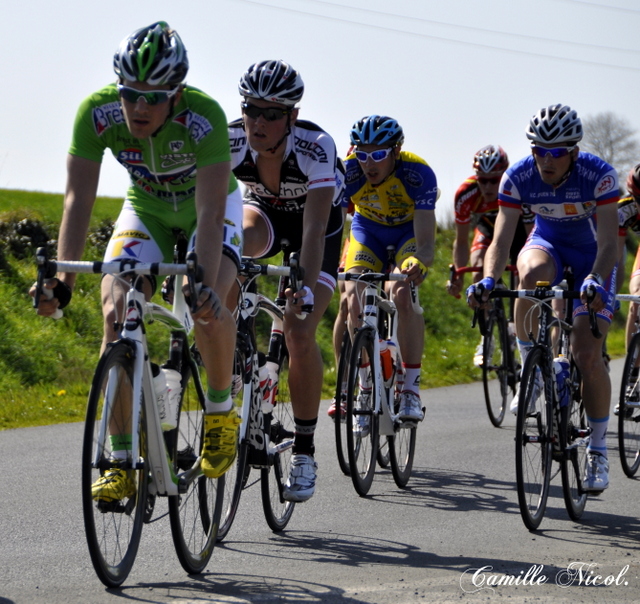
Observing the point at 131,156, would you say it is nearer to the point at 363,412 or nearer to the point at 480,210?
the point at 363,412

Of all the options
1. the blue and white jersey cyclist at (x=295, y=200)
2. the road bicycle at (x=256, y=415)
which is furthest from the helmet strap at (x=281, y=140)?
the road bicycle at (x=256, y=415)

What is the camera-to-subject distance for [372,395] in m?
6.98

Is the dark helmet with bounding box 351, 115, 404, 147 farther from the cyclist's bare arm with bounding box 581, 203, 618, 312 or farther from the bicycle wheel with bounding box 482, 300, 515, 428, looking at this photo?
the bicycle wheel with bounding box 482, 300, 515, 428

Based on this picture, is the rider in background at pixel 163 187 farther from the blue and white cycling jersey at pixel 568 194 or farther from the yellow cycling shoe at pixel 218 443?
the blue and white cycling jersey at pixel 568 194

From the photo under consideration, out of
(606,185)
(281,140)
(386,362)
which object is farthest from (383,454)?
(281,140)

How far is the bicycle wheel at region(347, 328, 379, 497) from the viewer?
22.4 ft

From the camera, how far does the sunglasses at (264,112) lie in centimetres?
579

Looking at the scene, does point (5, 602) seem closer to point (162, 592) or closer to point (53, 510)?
point (162, 592)

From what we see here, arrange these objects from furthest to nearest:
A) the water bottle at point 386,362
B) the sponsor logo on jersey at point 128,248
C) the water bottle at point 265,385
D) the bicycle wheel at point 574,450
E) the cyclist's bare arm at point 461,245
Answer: the cyclist's bare arm at point 461,245 < the water bottle at point 386,362 < the bicycle wheel at point 574,450 < the water bottle at point 265,385 < the sponsor logo on jersey at point 128,248

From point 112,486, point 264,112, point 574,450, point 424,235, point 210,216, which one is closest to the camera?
point 112,486

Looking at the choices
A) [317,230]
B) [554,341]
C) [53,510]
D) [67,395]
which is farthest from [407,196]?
[67,395]

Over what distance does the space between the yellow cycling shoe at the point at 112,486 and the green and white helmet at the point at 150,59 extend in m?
1.65

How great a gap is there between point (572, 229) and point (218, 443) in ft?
11.1

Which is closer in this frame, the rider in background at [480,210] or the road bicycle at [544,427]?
the road bicycle at [544,427]
